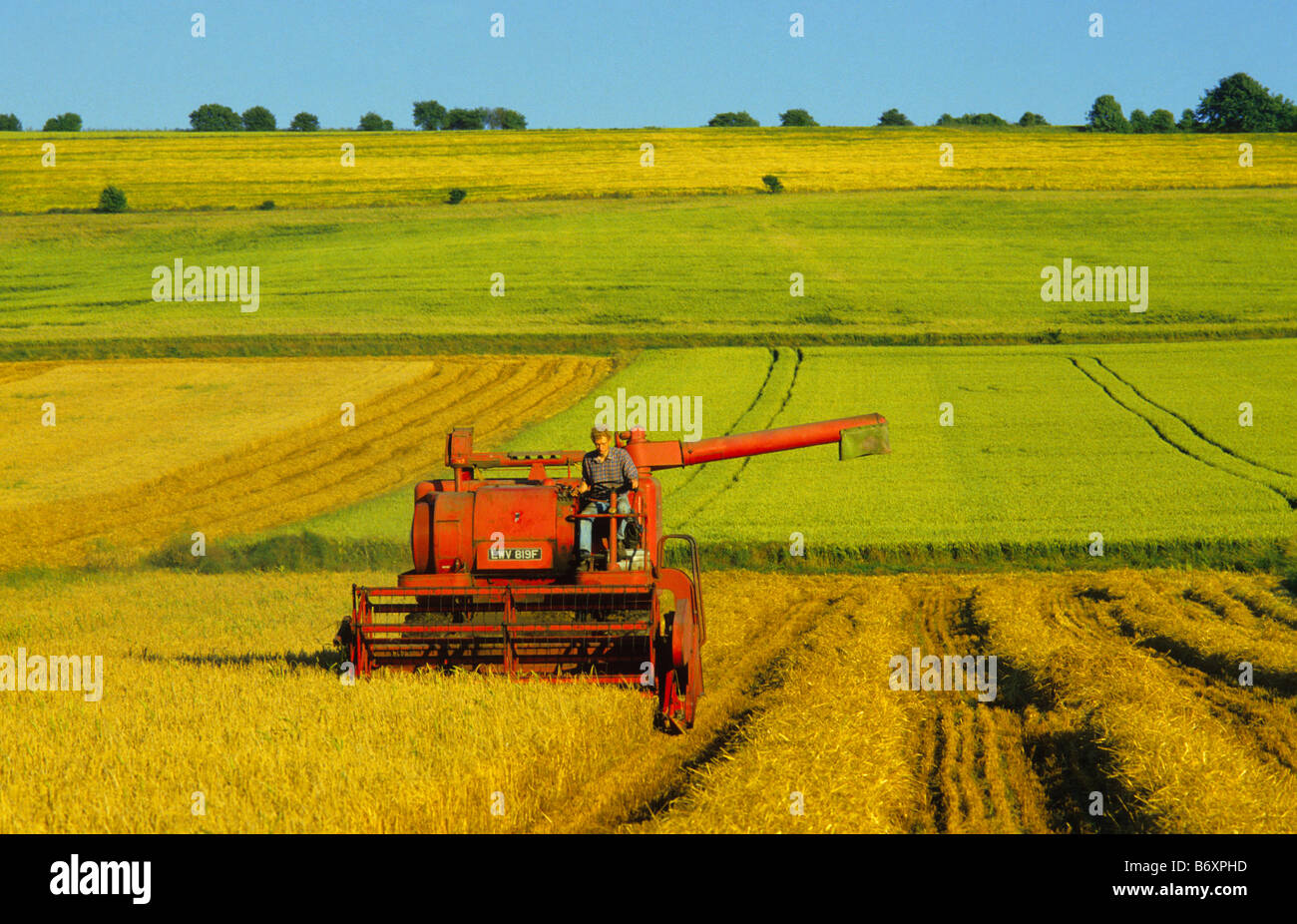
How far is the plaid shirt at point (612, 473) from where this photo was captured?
11227 mm

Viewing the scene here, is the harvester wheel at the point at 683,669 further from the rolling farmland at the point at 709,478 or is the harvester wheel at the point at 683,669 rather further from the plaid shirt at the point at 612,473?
the plaid shirt at the point at 612,473

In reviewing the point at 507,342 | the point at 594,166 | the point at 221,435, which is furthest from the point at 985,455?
the point at 594,166

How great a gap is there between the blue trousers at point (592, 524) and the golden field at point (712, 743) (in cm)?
165

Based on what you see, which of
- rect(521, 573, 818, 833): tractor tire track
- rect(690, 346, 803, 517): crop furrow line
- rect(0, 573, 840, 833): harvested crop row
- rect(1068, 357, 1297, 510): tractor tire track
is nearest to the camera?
rect(0, 573, 840, 833): harvested crop row

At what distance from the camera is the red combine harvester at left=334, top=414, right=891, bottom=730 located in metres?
10.6

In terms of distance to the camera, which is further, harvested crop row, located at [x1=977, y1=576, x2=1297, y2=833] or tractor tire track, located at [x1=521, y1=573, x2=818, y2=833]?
tractor tire track, located at [x1=521, y1=573, x2=818, y2=833]

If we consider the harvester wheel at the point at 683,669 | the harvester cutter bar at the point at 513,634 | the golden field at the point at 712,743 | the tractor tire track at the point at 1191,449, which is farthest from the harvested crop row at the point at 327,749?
the tractor tire track at the point at 1191,449

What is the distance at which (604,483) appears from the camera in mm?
11266

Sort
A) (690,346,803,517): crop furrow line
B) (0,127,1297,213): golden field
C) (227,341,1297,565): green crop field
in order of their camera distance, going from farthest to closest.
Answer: (0,127,1297,213): golden field → (690,346,803,517): crop furrow line → (227,341,1297,565): green crop field

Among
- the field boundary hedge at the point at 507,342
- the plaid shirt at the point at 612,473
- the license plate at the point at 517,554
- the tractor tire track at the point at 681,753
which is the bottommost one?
the tractor tire track at the point at 681,753

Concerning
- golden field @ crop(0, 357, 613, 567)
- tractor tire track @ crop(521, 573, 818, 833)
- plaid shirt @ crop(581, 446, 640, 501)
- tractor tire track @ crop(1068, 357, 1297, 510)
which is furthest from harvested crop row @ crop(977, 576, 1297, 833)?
golden field @ crop(0, 357, 613, 567)

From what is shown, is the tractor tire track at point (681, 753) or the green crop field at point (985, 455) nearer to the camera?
the tractor tire track at point (681, 753)

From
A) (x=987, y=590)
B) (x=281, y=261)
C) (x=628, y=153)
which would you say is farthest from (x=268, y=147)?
(x=987, y=590)

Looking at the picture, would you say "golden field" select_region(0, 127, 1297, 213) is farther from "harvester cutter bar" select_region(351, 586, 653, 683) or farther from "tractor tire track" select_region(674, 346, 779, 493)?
"harvester cutter bar" select_region(351, 586, 653, 683)
